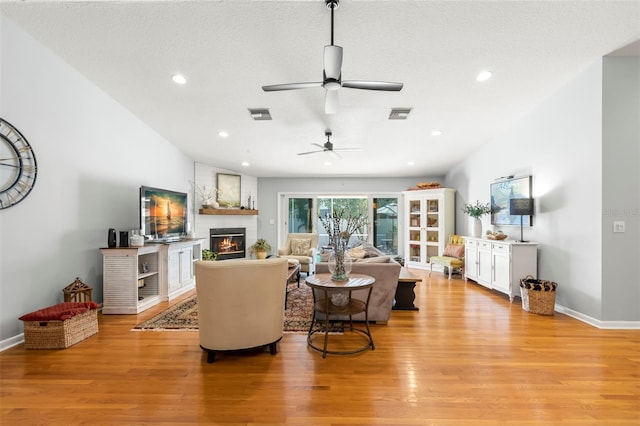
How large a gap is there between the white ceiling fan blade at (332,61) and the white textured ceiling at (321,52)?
0.38m

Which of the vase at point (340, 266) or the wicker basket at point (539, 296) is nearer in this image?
the vase at point (340, 266)

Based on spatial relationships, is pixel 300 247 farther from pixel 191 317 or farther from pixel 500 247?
pixel 500 247

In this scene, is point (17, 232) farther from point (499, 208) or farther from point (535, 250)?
point (499, 208)

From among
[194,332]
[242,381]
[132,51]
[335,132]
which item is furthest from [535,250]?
[132,51]

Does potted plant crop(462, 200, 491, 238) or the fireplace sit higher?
potted plant crop(462, 200, 491, 238)

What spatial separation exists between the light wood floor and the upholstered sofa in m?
0.23

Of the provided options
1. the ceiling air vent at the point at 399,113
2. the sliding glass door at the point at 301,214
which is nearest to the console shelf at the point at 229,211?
the sliding glass door at the point at 301,214

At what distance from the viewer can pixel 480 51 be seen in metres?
2.84

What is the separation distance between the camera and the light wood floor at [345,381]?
1838mm

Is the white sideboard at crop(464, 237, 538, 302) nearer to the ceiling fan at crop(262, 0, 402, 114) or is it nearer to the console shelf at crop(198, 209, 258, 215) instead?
the ceiling fan at crop(262, 0, 402, 114)

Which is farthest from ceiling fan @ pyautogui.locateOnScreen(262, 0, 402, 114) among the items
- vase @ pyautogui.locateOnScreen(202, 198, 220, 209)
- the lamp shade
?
vase @ pyautogui.locateOnScreen(202, 198, 220, 209)

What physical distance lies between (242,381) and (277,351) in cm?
53

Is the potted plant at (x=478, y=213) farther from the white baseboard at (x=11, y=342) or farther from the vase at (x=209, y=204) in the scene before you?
the white baseboard at (x=11, y=342)

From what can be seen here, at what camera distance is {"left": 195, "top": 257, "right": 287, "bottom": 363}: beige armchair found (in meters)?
2.42
